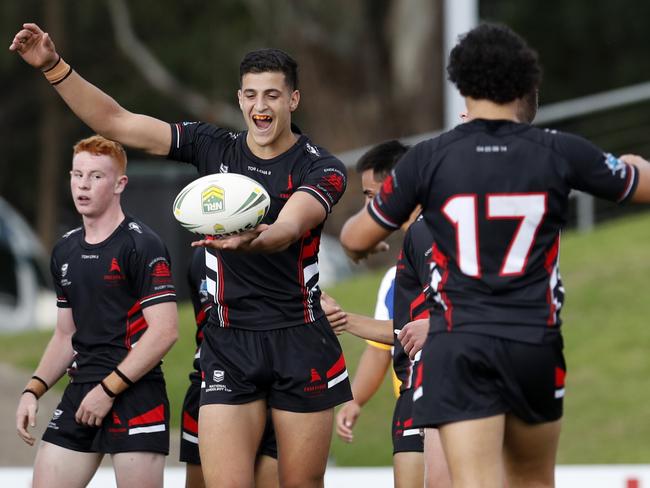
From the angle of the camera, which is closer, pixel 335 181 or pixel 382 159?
pixel 335 181

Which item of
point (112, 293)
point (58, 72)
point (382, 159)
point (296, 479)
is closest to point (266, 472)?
point (296, 479)

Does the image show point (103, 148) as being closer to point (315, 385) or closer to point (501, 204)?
point (315, 385)

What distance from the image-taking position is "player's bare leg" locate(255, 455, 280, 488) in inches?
259

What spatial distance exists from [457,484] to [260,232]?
4.35ft

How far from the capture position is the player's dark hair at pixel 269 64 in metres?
6.08

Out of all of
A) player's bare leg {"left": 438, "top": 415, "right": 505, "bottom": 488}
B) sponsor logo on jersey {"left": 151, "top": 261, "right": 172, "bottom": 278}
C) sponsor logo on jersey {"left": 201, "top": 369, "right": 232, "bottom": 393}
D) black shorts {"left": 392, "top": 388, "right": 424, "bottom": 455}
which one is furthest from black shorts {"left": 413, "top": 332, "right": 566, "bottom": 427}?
sponsor logo on jersey {"left": 151, "top": 261, "right": 172, "bottom": 278}

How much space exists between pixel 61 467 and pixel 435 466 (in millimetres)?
1793

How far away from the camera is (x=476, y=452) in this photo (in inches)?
187

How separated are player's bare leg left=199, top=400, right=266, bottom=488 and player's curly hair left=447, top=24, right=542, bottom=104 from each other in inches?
74.3

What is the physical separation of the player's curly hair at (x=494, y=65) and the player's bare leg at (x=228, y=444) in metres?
1.89

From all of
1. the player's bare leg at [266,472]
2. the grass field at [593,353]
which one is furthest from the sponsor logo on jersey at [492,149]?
the grass field at [593,353]

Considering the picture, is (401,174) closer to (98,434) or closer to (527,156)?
(527,156)

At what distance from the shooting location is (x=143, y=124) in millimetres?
6035

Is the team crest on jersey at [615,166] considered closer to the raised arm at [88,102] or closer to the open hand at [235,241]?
the open hand at [235,241]
